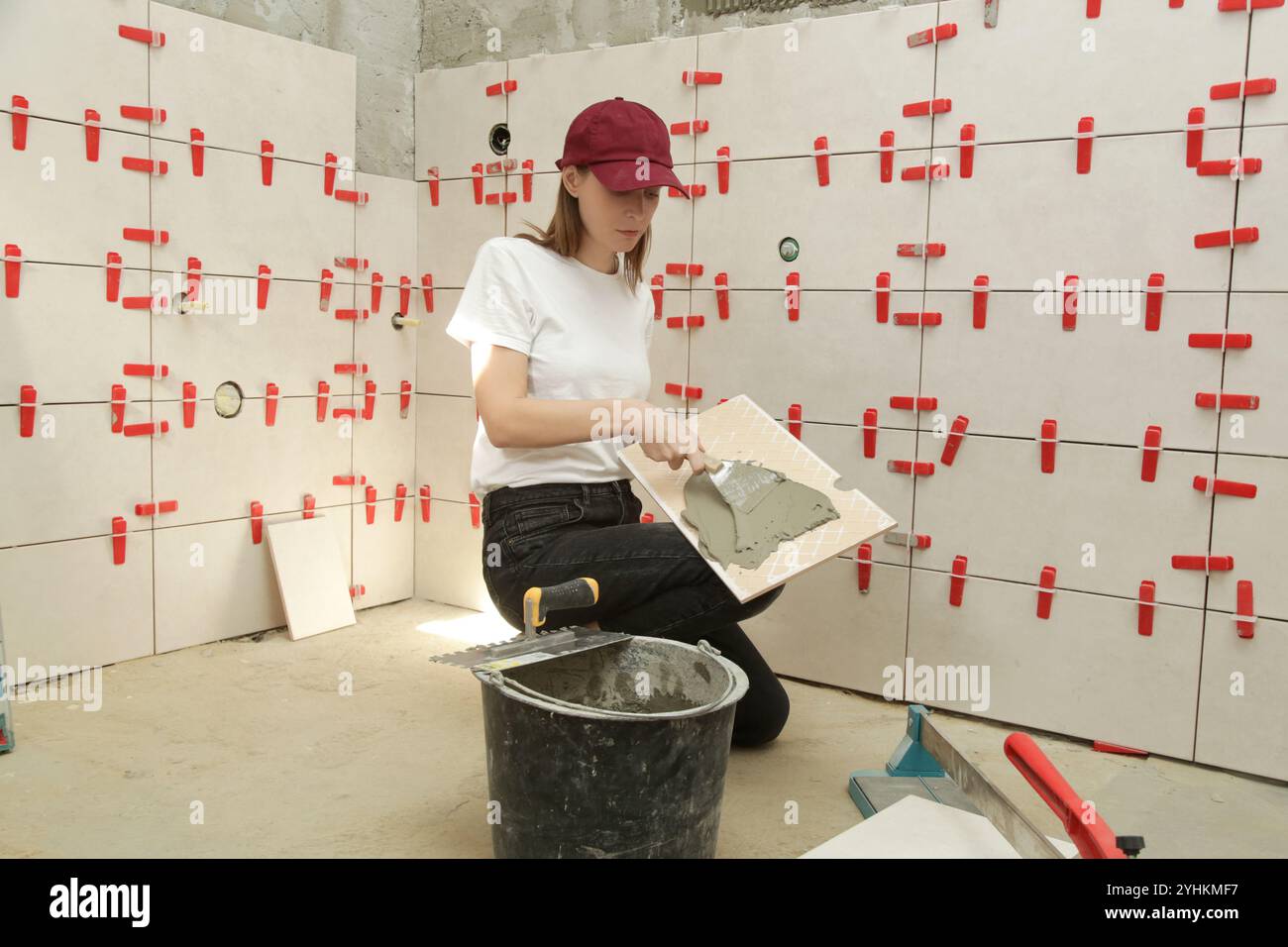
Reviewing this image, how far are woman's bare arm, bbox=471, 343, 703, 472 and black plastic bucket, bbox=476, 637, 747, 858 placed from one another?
0.48 meters

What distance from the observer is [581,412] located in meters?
1.96

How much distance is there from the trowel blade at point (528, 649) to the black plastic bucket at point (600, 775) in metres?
0.03

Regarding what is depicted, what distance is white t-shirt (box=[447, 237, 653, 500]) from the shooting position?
2021 millimetres

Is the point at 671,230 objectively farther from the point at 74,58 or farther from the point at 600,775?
the point at 600,775

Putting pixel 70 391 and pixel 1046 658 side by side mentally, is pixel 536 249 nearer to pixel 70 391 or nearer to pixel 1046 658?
pixel 70 391

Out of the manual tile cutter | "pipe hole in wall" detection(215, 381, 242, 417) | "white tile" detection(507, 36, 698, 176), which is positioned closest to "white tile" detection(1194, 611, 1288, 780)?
the manual tile cutter

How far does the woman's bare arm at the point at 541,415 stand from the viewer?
196 centimetres

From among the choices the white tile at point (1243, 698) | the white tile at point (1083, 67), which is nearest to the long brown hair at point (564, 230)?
the white tile at point (1083, 67)

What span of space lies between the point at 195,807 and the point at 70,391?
3.99ft

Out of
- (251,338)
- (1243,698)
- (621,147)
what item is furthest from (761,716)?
(251,338)

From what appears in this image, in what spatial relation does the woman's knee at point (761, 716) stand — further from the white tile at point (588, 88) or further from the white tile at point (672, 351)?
the white tile at point (588, 88)

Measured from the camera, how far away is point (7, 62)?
2461 mm

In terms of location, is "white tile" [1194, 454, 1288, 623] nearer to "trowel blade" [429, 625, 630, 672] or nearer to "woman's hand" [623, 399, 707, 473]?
"woman's hand" [623, 399, 707, 473]

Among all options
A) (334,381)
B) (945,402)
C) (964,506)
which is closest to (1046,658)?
(964,506)
